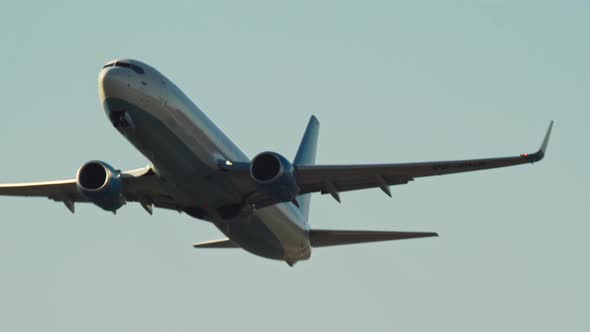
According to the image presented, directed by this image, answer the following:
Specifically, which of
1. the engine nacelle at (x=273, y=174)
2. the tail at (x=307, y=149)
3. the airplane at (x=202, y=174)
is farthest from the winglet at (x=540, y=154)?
the tail at (x=307, y=149)

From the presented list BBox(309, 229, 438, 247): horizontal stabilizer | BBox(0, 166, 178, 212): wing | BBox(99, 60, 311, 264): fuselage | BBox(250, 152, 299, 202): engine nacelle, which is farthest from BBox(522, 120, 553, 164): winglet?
BBox(0, 166, 178, 212): wing

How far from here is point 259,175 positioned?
138 ft

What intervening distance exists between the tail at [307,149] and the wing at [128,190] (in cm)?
1074

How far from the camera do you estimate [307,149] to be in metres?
58.9

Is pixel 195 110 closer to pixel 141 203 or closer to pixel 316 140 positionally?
pixel 141 203

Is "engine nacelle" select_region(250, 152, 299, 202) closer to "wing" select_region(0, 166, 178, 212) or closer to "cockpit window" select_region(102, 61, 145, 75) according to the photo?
"wing" select_region(0, 166, 178, 212)

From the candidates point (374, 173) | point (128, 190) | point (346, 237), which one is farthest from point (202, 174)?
point (346, 237)

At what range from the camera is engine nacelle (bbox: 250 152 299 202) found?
137 ft

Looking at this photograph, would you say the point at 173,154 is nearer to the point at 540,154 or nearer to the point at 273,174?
the point at 273,174

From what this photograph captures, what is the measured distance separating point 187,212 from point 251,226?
259 cm

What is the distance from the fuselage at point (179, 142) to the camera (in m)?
40.2

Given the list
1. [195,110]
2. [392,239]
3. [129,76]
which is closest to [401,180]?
[392,239]

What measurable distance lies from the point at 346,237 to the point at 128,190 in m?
9.80

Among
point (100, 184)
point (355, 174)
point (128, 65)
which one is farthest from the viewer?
point (100, 184)
